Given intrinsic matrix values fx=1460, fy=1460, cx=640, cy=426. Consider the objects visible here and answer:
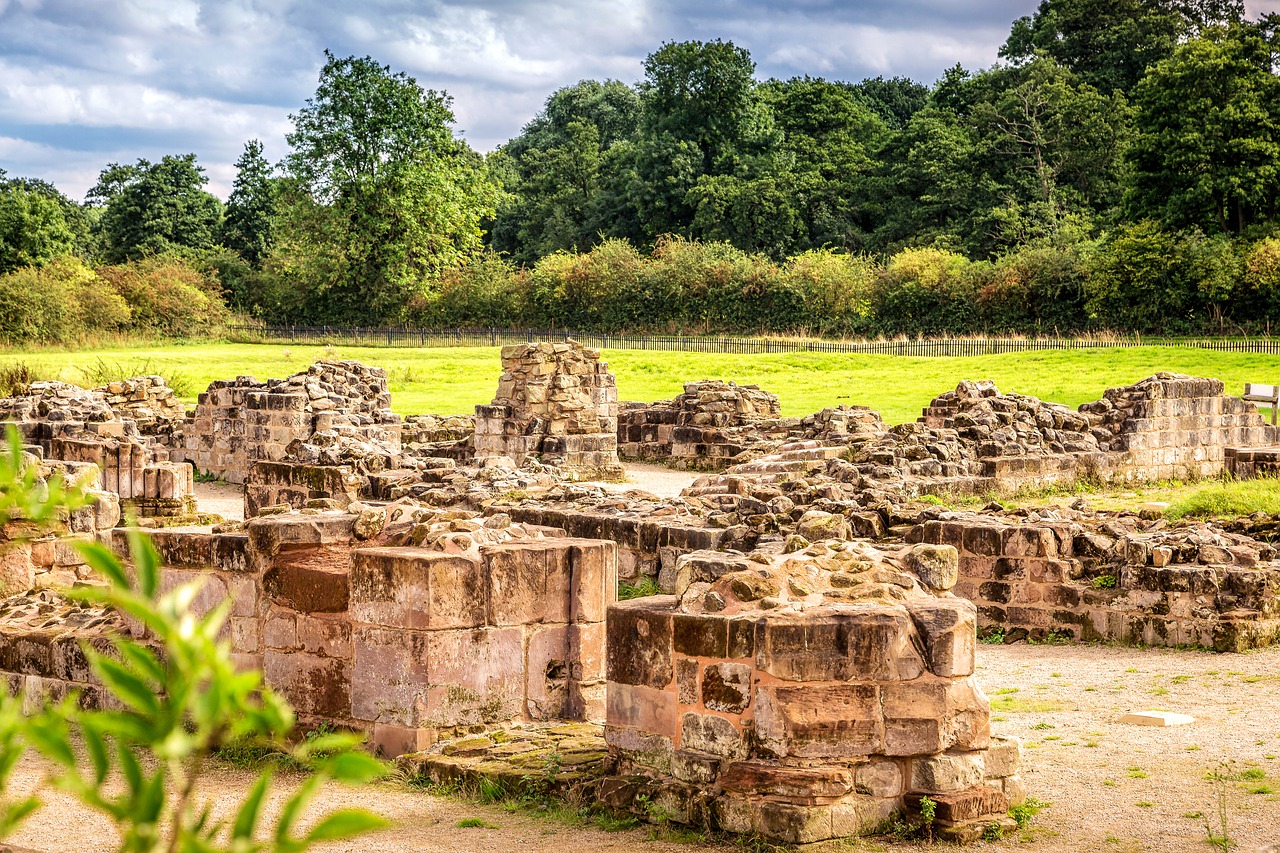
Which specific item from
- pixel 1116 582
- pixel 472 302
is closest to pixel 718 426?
pixel 1116 582

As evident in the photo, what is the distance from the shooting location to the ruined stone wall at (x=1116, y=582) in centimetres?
1079

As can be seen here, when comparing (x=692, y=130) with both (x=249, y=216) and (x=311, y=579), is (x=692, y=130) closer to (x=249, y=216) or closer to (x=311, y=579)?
(x=249, y=216)

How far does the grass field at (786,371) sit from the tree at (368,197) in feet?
41.4

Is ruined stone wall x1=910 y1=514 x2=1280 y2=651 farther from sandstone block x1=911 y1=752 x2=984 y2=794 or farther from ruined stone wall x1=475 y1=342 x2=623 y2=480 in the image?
ruined stone wall x1=475 y1=342 x2=623 y2=480

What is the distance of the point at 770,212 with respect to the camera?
208ft

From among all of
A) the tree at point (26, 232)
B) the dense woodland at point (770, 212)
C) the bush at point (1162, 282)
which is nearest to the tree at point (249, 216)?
the dense woodland at point (770, 212)

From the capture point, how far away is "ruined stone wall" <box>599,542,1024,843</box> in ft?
20.0

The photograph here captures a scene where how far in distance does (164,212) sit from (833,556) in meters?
64.7

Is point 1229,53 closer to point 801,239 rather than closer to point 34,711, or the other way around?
point 801,239

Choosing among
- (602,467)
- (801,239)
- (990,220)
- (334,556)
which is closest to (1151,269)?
(990,220)

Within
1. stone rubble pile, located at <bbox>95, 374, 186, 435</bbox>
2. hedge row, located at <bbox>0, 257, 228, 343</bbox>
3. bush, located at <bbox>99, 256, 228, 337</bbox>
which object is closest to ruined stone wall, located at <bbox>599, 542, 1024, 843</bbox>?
stone rubble pile, located at <bbox>95, 374, 186, 435</bbox>

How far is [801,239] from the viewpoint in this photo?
64.1 metres

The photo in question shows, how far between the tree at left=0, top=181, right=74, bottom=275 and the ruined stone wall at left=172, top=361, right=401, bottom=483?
35773mm

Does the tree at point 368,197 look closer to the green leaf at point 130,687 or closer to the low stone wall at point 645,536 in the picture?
the low stone wall at point 645,536
